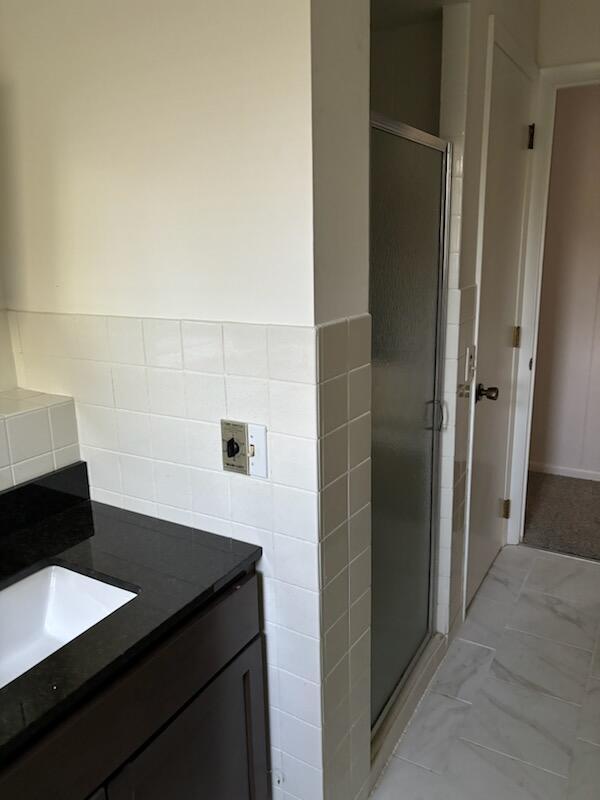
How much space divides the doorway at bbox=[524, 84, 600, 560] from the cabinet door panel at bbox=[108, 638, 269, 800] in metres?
2.23

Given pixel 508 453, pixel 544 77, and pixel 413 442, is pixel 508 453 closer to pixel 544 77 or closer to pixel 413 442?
pixel 413 442

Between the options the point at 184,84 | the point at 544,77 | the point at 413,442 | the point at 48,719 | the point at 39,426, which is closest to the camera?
the point at 48,719

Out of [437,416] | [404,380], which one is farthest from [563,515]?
[404,380]

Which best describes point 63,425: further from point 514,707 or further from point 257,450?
point 514,707

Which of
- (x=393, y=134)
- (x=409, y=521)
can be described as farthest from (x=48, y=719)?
(x=393, y=134)

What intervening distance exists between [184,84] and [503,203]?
5.09 feet

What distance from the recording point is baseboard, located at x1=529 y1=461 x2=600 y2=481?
12.5ft

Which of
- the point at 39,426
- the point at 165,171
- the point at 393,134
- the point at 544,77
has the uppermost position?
the point at 544,77

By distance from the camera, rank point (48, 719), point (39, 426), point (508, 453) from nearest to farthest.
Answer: point (48, 719), point (39, 426), point (508, 453)

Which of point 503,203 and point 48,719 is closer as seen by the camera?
point 48,719

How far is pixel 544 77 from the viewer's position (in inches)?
102

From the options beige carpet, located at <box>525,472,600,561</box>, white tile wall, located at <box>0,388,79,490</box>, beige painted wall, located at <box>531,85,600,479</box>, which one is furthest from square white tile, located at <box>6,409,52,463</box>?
beige painted wall, located at <box>531,85,600,479</box>

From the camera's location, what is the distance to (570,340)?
370 cm

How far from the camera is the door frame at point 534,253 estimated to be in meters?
2.57
